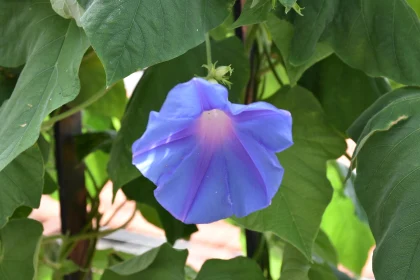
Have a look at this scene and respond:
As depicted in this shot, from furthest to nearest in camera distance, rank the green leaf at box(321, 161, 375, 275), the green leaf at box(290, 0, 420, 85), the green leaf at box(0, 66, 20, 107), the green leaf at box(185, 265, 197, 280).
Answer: the green leaf at box(321, 161, 375, 275), the green leaf at box(185, 265, 197, 280), the green leaf at box(0, 66, 20, 107), the green leaf at box(290, 0, 420, 85)

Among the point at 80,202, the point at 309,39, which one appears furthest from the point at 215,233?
the point at 309,39

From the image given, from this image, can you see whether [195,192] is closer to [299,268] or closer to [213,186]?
[213,186]

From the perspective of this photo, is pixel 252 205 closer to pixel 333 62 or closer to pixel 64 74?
pixel 64 74

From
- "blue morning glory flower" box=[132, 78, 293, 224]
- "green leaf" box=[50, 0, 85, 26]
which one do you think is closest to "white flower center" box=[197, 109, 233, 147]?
"blue morning glory flower" box=[132, 78, 293, 224]

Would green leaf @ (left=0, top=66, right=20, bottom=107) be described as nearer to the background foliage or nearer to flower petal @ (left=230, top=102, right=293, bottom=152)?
the background foliage

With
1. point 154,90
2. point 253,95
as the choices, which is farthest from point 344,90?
point 154,90
